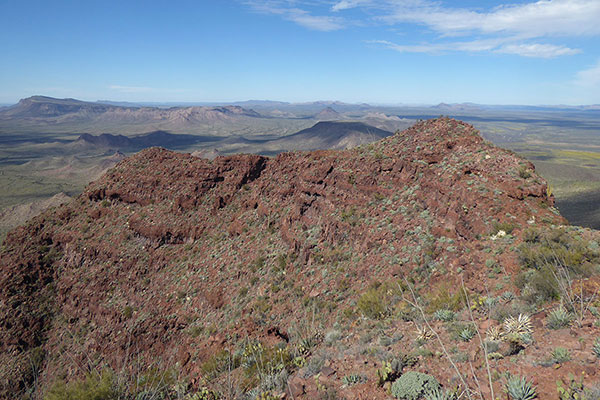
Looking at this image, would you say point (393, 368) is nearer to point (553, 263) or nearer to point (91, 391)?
point (553, 263)

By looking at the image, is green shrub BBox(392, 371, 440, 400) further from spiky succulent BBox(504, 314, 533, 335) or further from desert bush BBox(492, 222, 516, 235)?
desert bush BBox(492, 222, 516, 235)

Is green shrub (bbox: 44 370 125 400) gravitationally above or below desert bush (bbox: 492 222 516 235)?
below

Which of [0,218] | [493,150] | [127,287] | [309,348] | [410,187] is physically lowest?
[0,218]

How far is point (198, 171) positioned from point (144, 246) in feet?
23.2

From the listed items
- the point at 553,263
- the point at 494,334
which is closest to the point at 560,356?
the point at 494,334

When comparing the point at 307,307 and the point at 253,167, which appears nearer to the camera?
the point at 307,307

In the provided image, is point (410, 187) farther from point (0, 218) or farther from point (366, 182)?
point (0, 218)

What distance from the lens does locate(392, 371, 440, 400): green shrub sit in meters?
5.80

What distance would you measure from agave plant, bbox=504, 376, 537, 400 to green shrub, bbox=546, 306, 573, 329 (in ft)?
7.50

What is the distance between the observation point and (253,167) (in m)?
24.2

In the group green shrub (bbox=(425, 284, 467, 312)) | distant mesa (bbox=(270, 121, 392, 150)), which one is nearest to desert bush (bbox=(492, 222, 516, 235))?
green shrub (bbox=(425, 284, 467, 312))

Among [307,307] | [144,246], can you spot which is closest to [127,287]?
[144,246]

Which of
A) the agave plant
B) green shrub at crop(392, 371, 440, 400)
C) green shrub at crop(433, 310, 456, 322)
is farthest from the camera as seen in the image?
green shrub at crop(433, 310, 456, 322)

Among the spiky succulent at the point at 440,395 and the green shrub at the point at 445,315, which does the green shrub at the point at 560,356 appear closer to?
the spiky succulent at the point at 440,395
